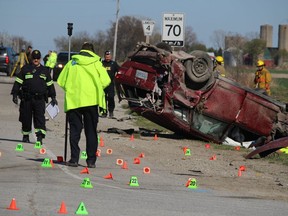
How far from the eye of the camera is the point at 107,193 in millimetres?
Answer: 10266

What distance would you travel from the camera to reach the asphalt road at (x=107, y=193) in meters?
9.09

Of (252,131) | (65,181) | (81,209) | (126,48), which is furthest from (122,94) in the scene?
(126,48)

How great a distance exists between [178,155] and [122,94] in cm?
331

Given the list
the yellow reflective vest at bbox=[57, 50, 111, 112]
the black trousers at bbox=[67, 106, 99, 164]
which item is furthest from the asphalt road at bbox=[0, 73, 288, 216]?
the yellow reflective vest at bbox=[57, 50, 111, 112]

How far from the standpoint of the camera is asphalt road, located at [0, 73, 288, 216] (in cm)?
909

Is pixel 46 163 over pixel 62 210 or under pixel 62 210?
under

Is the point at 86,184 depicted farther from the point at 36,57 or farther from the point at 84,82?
the point at 36,57

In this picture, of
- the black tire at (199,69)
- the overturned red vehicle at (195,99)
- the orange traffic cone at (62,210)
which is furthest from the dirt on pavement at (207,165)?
the orange traffic cone at (62,210)

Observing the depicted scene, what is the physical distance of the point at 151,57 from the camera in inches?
716

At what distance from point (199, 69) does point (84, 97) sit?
577 cm

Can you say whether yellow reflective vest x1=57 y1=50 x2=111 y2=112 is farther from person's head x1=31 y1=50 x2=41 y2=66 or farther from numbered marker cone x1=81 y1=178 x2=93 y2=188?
person's head x1=31 y1=50 x2=41 y2=66

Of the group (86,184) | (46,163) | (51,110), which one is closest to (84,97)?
(46,163)

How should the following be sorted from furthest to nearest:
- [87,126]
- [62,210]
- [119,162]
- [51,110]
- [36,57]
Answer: [51,110] → [36,57] → [119,162] → [87,126] → [62,210]

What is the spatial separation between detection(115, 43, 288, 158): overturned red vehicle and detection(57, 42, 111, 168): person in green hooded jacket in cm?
509
